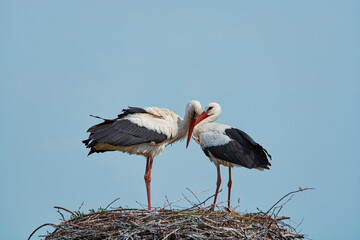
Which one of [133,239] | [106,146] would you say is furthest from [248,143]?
[133,239]

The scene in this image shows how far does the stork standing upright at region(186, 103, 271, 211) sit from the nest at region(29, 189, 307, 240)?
4.49 ft

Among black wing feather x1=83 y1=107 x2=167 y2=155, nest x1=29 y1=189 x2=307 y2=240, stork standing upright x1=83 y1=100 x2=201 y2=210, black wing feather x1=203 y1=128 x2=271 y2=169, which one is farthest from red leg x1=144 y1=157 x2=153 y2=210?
nest x1=29 y1=189 x2=307 y2=240

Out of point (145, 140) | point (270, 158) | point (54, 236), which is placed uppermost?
point (145, 140)

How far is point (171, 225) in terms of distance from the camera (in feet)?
20.1

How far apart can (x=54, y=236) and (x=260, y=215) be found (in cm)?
229

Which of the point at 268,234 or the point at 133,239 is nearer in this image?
the point at 133,239

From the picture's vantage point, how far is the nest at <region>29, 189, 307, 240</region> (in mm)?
6102

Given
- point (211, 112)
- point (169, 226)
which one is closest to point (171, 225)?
point (169, 226)

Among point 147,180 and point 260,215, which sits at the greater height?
point 147,180

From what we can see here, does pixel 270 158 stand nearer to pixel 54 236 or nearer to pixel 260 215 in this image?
pixel 260 215

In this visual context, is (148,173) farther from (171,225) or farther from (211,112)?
(171,225)

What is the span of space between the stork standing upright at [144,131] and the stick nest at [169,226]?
160cm

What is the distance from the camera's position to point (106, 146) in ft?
27.2

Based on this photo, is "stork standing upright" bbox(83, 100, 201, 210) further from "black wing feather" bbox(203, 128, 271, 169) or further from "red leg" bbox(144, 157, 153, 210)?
"black wing feather" bbox(203, 128, 271, 169)
